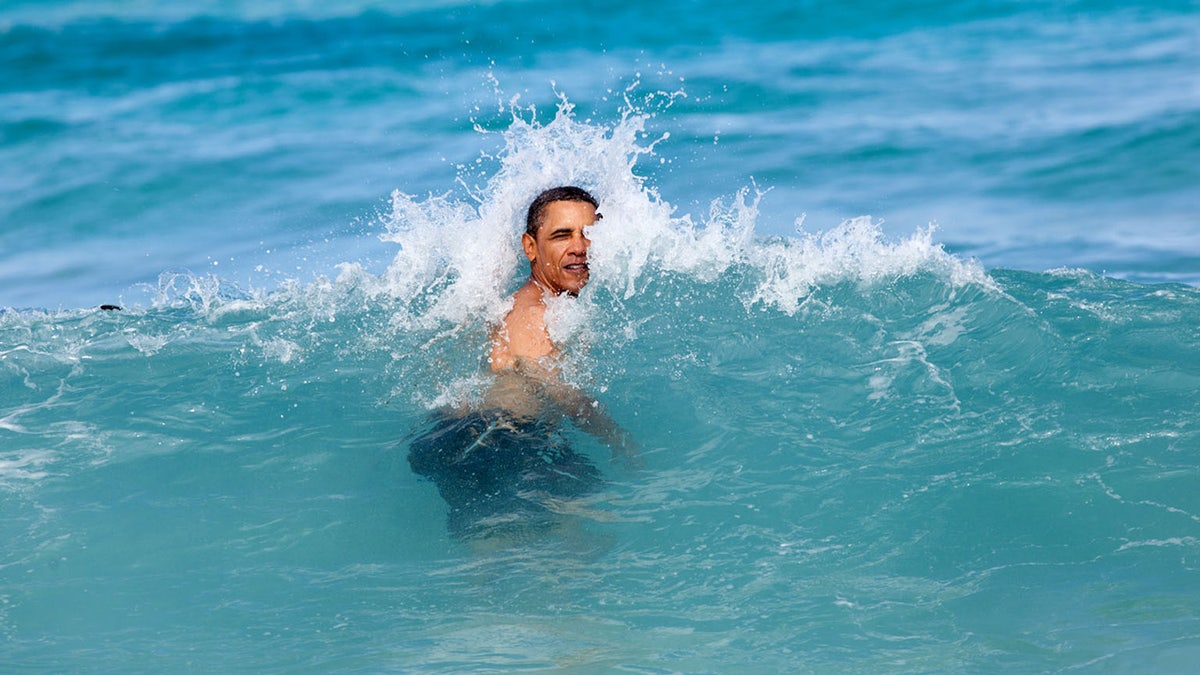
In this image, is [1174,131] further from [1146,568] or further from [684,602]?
[684,602]

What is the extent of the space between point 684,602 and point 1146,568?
1.93 meters

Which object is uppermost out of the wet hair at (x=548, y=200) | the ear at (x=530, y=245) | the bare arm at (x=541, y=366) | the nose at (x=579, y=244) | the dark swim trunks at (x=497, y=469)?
the wet hair at (x=548, y=200)

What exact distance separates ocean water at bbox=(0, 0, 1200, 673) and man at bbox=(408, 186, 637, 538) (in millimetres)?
136

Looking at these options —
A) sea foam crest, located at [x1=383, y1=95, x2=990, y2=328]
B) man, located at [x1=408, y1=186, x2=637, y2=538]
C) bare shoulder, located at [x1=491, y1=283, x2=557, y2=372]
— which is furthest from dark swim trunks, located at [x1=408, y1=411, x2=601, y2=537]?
sea foam crest, located at [x1=383, y1=95, x2=990, y2=328]

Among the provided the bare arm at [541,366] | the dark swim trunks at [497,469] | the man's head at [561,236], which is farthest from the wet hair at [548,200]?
the dark swim trunks at [497,469]

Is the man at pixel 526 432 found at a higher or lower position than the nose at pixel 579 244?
lower

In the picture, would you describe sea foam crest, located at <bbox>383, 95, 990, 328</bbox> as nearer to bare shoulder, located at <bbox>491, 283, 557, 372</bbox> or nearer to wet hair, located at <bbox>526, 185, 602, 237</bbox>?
wet hair, located at <bbox>526, 185, 602, 237</bbox>

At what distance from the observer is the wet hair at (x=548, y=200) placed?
24.9 feet

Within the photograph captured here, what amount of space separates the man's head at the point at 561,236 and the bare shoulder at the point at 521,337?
1.16ft

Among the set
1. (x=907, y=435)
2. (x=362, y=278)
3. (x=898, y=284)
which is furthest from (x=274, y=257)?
(x=907, y=435)

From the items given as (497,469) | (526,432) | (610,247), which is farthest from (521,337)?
(610,247)

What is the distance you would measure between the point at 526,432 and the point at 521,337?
27.5 inches

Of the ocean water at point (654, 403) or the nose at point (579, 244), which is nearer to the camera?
the ocean water at point (654, 403)

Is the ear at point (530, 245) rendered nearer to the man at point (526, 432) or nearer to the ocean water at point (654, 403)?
the man at point (526, 432)
